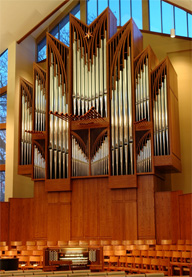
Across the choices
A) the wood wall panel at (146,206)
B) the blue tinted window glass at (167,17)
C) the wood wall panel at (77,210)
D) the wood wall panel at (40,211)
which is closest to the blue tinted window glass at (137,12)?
the blue tinted window glass at (167,17)

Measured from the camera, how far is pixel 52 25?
→ 56.2ft

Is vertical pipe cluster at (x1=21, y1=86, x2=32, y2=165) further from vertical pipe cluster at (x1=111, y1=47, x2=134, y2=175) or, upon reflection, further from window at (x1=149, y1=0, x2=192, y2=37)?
window at (x1=149, y1=0, x2=192, y2=37)

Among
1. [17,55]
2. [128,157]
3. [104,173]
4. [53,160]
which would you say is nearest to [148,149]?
[128,157]

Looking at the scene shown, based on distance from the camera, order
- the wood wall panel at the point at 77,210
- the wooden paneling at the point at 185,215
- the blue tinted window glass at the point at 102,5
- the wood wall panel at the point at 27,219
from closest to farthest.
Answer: the wooden paneling at the point at 185,215, the wood wall panel at the point at 77,210, the wood wall panel at the point at 27,219, the blue tinted window glass at the point at 102,5

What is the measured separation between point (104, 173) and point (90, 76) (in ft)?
9.68

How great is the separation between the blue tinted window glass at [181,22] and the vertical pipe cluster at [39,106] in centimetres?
485

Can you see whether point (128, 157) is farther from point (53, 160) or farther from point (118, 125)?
point (53, 160)

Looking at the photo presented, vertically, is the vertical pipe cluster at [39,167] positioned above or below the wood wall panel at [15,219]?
above

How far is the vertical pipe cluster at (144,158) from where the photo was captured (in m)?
12.7

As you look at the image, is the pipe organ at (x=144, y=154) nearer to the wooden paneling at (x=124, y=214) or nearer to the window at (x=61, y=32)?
the wooden paneling at (x=124, y=214)

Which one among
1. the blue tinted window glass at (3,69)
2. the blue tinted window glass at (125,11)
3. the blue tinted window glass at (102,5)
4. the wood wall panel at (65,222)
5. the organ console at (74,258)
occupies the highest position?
the blue tinted window glass at (102,5)

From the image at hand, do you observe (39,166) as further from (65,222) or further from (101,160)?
(101,160)

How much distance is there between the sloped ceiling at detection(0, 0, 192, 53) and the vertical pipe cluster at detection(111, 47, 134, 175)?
3.73m

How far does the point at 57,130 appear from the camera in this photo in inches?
539
